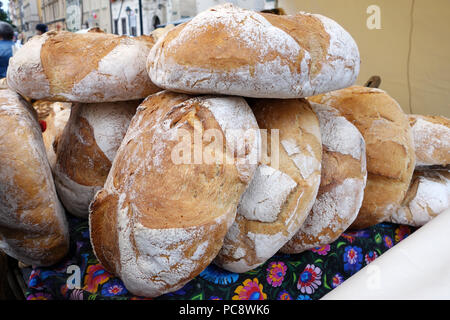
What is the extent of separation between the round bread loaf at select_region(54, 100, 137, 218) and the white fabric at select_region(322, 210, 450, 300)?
842 mm

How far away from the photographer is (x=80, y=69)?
95 cm

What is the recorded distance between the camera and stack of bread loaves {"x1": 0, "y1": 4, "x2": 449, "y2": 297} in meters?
0.77

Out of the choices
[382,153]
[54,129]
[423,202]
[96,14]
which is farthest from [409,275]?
[96,14]

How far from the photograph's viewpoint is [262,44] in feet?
2.58

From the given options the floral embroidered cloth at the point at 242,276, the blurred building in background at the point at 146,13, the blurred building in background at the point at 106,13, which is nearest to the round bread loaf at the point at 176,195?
the floral embroidered cloth at the point at 242,276

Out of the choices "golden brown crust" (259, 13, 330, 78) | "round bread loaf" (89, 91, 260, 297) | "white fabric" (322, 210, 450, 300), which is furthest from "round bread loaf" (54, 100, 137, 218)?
"white fabric" (322, 210, 450, 300)

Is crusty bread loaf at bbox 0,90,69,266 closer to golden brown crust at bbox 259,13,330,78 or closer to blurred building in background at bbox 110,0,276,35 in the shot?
golden brown crust at bbox 259,13,330,78

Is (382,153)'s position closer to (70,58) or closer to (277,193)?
(277,193)

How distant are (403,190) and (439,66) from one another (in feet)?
4.72

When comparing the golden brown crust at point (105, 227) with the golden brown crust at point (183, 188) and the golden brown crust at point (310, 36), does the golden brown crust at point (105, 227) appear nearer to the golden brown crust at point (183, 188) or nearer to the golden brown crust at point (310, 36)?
the golden brown crust at point (183, 188)

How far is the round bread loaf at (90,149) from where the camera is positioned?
3.59ft

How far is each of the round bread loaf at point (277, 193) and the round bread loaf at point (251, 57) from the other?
0.41 ft

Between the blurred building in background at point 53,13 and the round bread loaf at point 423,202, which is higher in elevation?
the blurred building in background at point 53,13
